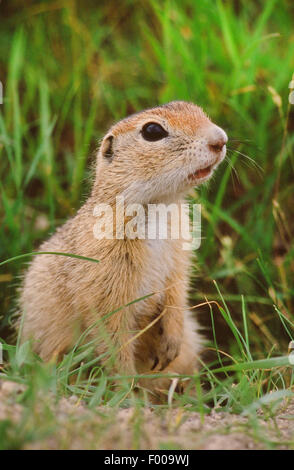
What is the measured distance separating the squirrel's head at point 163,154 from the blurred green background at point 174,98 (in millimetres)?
582

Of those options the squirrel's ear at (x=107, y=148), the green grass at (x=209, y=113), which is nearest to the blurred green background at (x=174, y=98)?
the green grass at (x=209, y=113)

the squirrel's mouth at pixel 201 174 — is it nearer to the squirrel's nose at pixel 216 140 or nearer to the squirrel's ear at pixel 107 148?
the squirrel's nose at pixel 216 140

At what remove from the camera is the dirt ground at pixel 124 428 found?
2277mm

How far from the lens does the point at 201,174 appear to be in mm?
3520

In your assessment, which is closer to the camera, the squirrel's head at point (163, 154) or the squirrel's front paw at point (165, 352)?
the squirrel's head at point (163, 154)

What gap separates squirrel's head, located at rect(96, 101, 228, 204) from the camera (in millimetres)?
3471

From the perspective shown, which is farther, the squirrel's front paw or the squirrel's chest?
the squirrel's front paw

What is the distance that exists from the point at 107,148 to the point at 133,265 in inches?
31.0

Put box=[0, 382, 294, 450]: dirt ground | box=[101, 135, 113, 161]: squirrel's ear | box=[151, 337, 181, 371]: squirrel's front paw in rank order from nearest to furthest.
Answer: box=[0, 382, 294, 450]: dirt ground, box=[101, 135, 113, 161]: squirrel's ear, box=[151, 337, 181, 371]: squirrel's front paw

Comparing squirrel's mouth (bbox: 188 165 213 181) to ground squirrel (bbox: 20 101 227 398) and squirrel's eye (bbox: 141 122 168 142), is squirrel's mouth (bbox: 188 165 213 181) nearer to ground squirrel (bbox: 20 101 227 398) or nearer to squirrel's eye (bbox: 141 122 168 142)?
ground squirrel (bbox: 20 101 227 398)

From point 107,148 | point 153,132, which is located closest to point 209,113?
point 107,148

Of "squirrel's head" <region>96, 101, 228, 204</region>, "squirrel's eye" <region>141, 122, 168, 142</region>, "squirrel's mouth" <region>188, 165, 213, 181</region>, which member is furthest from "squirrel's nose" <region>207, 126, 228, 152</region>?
"squirrel's eye" <region>141, 122, 168, 142</region>

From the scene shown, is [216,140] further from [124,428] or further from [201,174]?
[124,428]

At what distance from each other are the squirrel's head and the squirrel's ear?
0.05 meters
